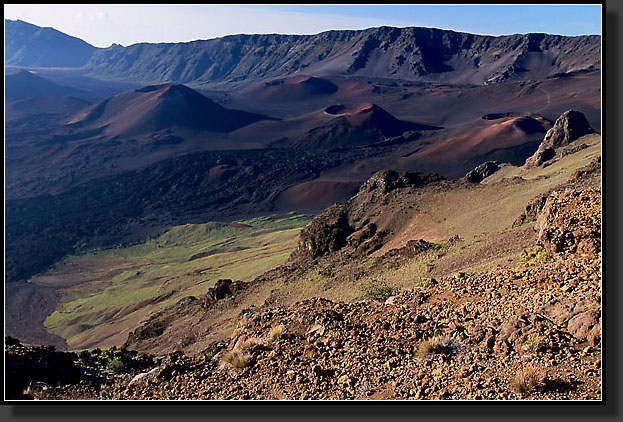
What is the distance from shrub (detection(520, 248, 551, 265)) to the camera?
8123 mm

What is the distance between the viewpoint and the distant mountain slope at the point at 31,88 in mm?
135000

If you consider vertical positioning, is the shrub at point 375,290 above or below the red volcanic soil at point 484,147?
below

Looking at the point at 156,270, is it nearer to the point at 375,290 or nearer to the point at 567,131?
the point at 567,131

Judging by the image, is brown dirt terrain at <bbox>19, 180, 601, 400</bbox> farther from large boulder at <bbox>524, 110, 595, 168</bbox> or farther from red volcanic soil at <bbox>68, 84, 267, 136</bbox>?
red volcanic soil at <bbox>68, 84, 267, 136</bbox>

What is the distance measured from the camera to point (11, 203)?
6088 cm

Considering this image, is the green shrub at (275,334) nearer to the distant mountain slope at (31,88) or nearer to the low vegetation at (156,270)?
the low vegetation at (156,270)

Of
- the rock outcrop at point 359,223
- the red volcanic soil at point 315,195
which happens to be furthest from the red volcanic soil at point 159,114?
the rock outcrop at point 359,223

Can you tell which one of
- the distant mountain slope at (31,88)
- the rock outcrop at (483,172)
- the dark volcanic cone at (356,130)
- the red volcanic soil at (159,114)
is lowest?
the rock outcrop at (483,172)

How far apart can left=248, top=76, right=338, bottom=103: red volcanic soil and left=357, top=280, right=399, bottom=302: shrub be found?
11578 centimetres

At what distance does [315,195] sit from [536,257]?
49023 mm

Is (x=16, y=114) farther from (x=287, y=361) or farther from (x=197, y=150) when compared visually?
(x=287, y=361)

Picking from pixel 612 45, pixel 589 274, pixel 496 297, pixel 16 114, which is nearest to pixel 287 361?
pixel 496 297

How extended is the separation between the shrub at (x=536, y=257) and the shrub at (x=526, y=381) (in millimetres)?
3622

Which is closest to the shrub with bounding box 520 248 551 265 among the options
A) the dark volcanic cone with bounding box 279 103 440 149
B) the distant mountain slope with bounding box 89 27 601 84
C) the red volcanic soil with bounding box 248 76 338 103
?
the dark volcanic cone with bounding box 279 103 440 149
